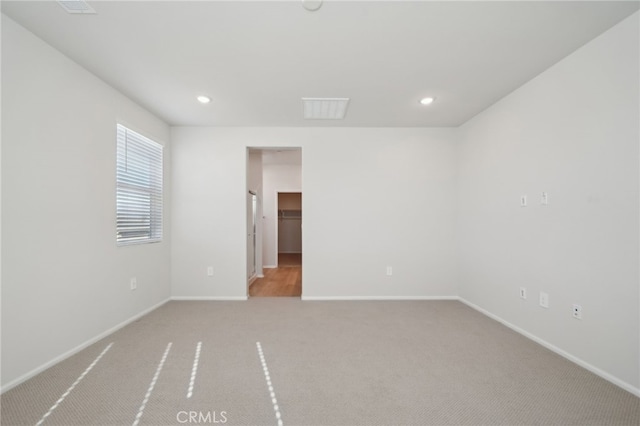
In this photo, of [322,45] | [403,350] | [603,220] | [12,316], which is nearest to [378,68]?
[322,45]

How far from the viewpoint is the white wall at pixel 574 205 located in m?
1.99

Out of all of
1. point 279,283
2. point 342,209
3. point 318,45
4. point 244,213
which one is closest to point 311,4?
point 318,45

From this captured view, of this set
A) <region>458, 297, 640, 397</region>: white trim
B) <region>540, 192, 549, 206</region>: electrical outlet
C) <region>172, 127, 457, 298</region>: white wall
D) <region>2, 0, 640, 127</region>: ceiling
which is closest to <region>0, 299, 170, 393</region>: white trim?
<region>172, 127, 457, 298</region>: white wall

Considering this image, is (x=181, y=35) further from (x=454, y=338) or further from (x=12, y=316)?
(x=454, y=338)

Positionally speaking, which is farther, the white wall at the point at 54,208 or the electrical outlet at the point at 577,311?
the electrical outlet at the point at 577,311

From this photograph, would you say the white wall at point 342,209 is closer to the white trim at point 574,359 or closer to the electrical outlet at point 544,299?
the white trim at point 574,359

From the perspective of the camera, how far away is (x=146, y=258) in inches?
140

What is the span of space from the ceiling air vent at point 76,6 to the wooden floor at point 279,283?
3.65m

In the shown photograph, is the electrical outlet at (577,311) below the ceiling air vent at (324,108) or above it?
below

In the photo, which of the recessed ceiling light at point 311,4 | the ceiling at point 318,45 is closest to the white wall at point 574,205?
the ceiling at point 318,45

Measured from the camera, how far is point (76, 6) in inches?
72.9

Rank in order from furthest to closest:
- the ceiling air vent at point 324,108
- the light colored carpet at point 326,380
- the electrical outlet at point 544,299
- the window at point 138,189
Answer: the ceiling air vent at point 324,108, the window at point 138,189, the electrical outlet at point 544,299, the light colored carpet at point 326,380

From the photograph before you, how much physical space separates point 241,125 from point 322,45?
2.20 meters

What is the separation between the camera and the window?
3.12m
